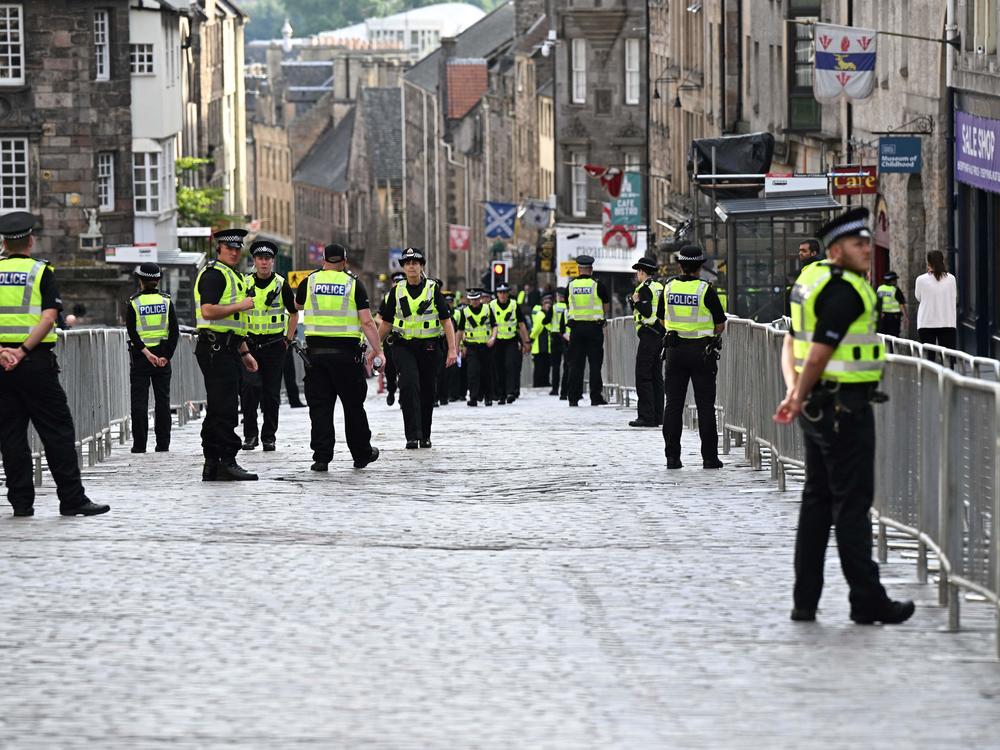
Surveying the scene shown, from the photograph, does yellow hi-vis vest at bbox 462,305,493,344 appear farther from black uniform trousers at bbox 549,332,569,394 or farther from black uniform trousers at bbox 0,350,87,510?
black uniform trousers at bbox 0,350,87,510

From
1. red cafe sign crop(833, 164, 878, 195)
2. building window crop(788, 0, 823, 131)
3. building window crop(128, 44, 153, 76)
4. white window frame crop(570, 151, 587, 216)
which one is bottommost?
red cafe sign crop(833, 164, 878, 195)

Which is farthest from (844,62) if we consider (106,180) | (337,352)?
(106,180)

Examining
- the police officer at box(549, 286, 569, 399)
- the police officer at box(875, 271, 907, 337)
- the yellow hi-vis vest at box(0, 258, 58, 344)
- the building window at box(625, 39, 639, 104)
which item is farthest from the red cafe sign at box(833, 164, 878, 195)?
the building window at box(625, 39, 639, 104)

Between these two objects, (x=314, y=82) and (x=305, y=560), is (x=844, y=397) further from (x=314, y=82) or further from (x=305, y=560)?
(x=314, y=82)

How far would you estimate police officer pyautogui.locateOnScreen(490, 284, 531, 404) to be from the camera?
35781 millimetres

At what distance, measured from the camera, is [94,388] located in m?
19.3

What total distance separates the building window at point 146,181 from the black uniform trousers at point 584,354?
3410 cm

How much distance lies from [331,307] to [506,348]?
61.3ft

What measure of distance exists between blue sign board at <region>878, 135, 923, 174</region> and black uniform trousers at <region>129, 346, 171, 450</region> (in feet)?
48.6

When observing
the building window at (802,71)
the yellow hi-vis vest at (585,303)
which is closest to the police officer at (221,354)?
the yellow hi-vis vest at (585,303)

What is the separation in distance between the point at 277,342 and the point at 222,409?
4718 millimetres

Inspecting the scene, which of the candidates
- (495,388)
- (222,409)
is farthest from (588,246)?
(222,409)

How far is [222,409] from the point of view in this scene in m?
16.5

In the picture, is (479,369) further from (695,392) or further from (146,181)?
(146,181)
